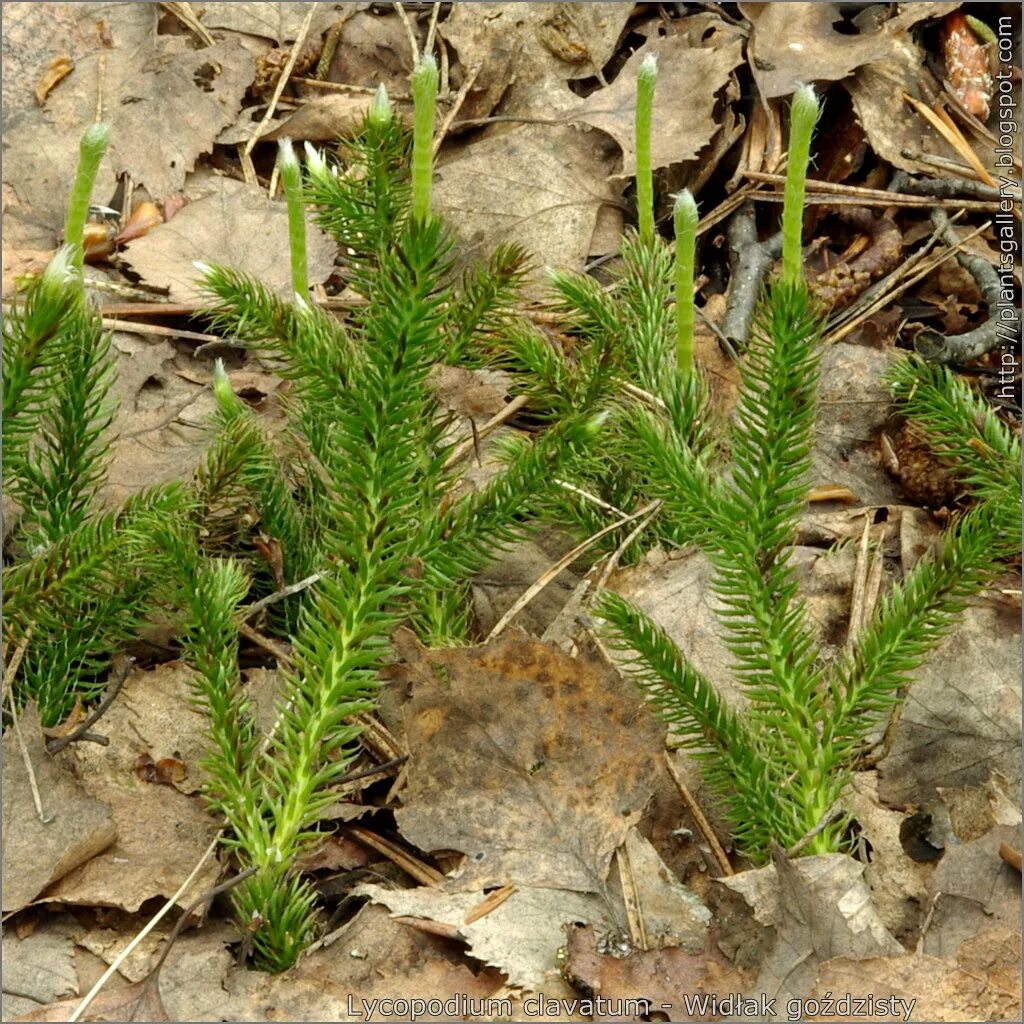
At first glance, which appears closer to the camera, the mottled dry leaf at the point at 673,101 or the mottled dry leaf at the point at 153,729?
the mottled dry leaf at the point at 153,729

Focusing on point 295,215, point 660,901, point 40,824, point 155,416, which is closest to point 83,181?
point 295,215

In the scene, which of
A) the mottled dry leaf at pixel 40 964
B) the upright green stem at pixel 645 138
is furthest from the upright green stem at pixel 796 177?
the mottled dry leaf at pixel 40 964

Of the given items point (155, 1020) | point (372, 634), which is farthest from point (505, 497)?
point (155, 1020)

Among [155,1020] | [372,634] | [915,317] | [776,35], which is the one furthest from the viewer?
[776,35]

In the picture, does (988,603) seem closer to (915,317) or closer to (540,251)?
(915,317)

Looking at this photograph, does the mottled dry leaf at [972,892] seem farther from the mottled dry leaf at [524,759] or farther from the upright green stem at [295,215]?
the upright green stem at [295,215]

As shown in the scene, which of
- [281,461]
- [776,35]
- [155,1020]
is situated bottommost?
[155,1020]

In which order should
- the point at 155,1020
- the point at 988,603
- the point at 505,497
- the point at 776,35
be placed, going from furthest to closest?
the point at 776,35 < the point at 988,603 < the point at 505,497 < the point at 155,1020

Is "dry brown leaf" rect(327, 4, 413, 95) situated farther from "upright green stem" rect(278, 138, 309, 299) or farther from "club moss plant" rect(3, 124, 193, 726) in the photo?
"club moss plant" rect(3, 124, 193, 726)
